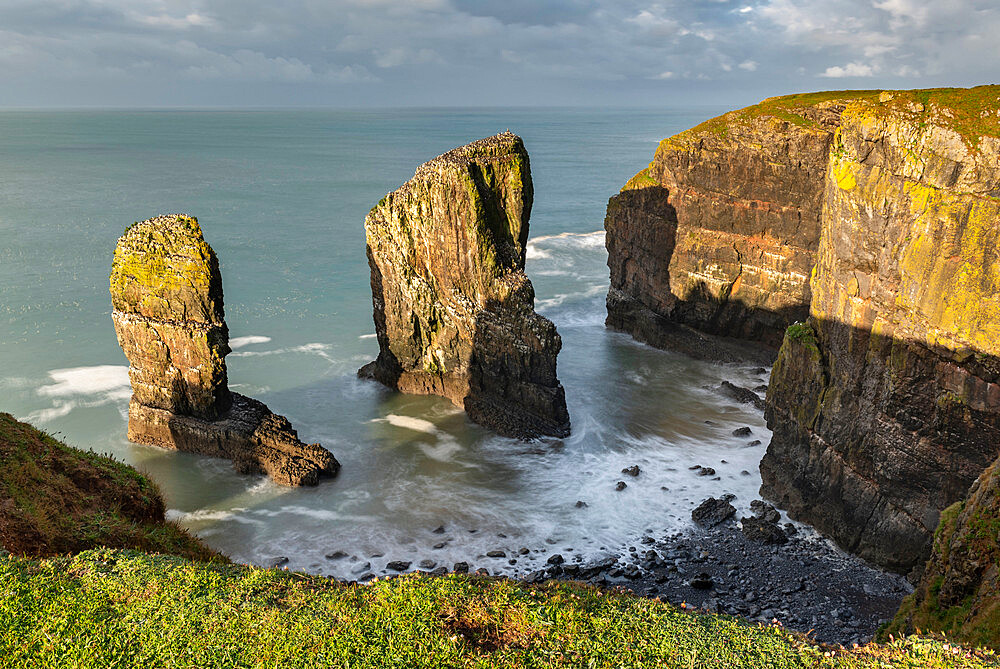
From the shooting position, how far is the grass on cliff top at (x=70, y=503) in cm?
1212

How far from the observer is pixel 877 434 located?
1927 centimetres

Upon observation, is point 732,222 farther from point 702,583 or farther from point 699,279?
point 702,583

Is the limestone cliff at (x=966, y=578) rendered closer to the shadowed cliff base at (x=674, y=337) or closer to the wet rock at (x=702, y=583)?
the wet rock at (x=702, y=583)

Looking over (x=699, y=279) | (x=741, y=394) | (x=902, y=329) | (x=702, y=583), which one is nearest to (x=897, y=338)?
(x=902, y=329)

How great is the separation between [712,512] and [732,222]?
1906 centimetres

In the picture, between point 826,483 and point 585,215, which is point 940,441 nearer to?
point 826,483

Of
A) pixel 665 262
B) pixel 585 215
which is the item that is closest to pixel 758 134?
pixel 665 262

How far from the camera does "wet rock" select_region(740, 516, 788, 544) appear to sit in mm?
21125

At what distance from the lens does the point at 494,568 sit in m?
20.4

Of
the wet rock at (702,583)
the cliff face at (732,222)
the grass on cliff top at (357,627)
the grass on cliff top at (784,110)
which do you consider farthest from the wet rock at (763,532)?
the grass on cliff top at (784,110)

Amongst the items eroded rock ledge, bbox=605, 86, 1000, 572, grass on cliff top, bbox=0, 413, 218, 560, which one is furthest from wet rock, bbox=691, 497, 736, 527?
grass on cliff top, bbox=0, 413, 218, 560

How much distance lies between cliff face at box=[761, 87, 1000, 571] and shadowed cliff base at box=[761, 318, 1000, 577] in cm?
3

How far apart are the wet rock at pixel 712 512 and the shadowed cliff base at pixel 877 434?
1828 mm

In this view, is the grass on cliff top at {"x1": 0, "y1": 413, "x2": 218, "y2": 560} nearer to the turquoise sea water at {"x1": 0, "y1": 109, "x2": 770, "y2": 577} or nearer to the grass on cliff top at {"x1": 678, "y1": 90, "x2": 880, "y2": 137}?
the turquoise sea water at {"x1": 0, "y1": 109, "x2": 770, "y2": 577}
